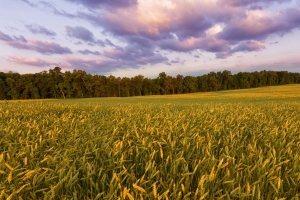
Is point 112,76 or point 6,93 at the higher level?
point 112,76

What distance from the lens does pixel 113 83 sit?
354 ft

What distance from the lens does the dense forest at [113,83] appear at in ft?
308

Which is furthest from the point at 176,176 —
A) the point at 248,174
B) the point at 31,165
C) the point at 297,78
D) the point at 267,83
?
the point at 297,78

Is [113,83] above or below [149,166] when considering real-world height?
above

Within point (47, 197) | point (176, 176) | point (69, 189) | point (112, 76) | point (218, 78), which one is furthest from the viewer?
point (218, 78)

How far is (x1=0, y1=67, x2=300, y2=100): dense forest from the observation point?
94.0 meters

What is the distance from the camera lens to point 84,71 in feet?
313

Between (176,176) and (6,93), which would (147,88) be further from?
(176,176)

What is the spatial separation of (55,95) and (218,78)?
326 feet

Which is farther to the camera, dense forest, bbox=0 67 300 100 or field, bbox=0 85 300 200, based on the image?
dense forest, bbox=0 67 300 100

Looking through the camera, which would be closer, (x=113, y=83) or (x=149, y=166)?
(x=149, y=166)

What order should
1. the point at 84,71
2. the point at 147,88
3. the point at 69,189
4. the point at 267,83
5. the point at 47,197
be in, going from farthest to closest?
the point at 267,83
the point at 147,88
the point at 84,71
the point at 69,189
the point at 47,197

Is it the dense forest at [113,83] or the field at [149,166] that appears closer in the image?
the field at [149,166]

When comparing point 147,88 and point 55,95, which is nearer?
point 55,95
